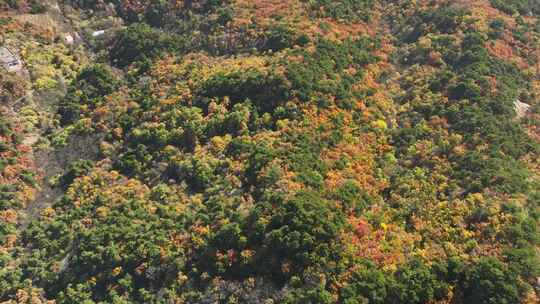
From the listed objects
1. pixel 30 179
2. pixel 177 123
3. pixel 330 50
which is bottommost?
pixel 30 179

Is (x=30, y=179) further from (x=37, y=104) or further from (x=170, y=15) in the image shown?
Answer: (x=170, y=15)

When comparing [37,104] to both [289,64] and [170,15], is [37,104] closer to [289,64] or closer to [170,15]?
[170,15]

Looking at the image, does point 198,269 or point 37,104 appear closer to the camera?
point 198,269

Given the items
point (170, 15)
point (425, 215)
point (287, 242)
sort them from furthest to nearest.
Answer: point (170, 15) < point (425, 215) < point (287, 242)

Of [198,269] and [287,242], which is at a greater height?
[287,242]

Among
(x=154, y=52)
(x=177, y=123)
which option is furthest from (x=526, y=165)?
(x=154, y=52)

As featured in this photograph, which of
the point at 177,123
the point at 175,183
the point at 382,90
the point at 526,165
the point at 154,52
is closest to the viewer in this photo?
the point at 526,165

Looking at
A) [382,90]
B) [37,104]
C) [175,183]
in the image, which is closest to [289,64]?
[382,90]
